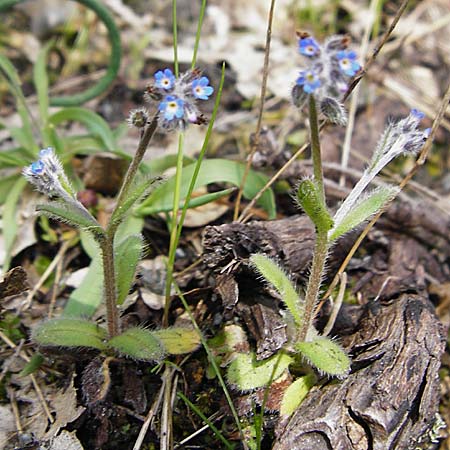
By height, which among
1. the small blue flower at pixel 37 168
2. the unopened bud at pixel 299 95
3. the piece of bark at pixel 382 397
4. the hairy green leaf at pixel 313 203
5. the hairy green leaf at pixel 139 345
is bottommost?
the piece of bark at pixel 382 397

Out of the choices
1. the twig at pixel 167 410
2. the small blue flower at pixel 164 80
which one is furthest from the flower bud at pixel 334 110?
the twig at pixel 167 410

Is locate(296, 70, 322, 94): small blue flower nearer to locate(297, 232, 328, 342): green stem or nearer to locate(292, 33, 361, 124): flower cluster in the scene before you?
locate(292, 33, 361, 124): flower cluster

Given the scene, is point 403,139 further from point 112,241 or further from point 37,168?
point 37,168

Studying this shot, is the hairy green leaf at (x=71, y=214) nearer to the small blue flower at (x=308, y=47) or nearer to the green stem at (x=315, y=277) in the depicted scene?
the green stem at (x=315, y=277)

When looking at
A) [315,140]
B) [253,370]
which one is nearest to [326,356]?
[253,370]

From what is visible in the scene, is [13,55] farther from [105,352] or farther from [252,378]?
[252,378]

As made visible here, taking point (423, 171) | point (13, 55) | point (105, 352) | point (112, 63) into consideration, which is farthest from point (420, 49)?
point (105, 352)

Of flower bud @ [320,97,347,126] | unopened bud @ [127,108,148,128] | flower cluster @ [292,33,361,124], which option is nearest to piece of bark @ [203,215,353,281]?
unopened bud @ [127,108,148,128]

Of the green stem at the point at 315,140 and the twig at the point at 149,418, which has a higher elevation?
the green stem at the point at 315,140
